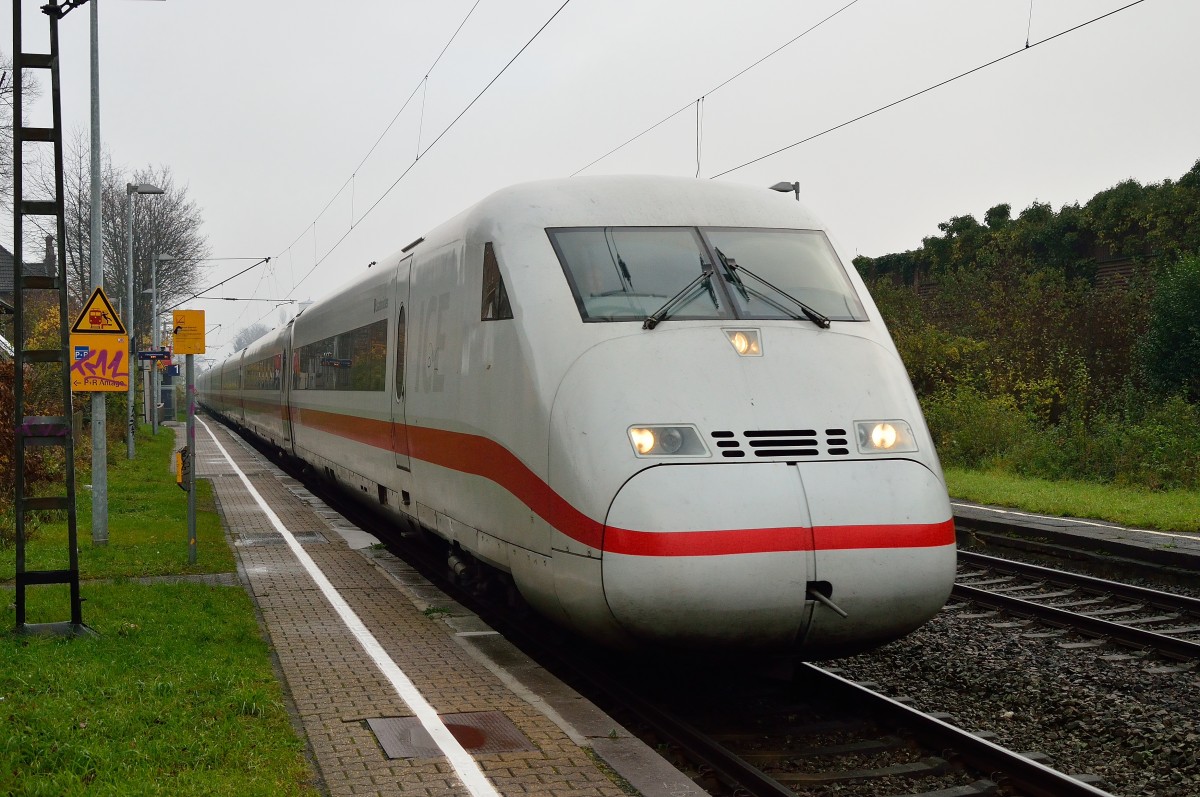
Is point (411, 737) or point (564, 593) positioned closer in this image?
point (411, 737)

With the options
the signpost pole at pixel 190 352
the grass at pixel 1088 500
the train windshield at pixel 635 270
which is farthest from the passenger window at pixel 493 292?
the grass at pixel 1088 500

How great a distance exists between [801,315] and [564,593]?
7.42 feet

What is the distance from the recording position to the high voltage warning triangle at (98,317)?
41.6ft

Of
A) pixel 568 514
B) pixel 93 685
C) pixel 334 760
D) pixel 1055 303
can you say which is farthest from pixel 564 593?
pixel 1055 303

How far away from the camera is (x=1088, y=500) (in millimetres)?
17312

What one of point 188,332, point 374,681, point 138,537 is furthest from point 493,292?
point 138,537

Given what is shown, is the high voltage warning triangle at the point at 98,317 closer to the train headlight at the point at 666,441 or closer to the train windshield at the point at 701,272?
the train windshield at the point at 701,272

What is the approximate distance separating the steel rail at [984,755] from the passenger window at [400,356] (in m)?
5.30

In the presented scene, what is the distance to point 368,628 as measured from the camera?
342 inches

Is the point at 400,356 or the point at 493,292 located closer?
the point at 493,292

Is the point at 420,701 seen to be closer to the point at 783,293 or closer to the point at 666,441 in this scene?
the point at 666,441

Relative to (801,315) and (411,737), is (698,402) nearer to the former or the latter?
(801,315)

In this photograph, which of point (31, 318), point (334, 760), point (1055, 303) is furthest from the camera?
point (31, 318)

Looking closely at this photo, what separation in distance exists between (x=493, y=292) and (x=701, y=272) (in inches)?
55.8
